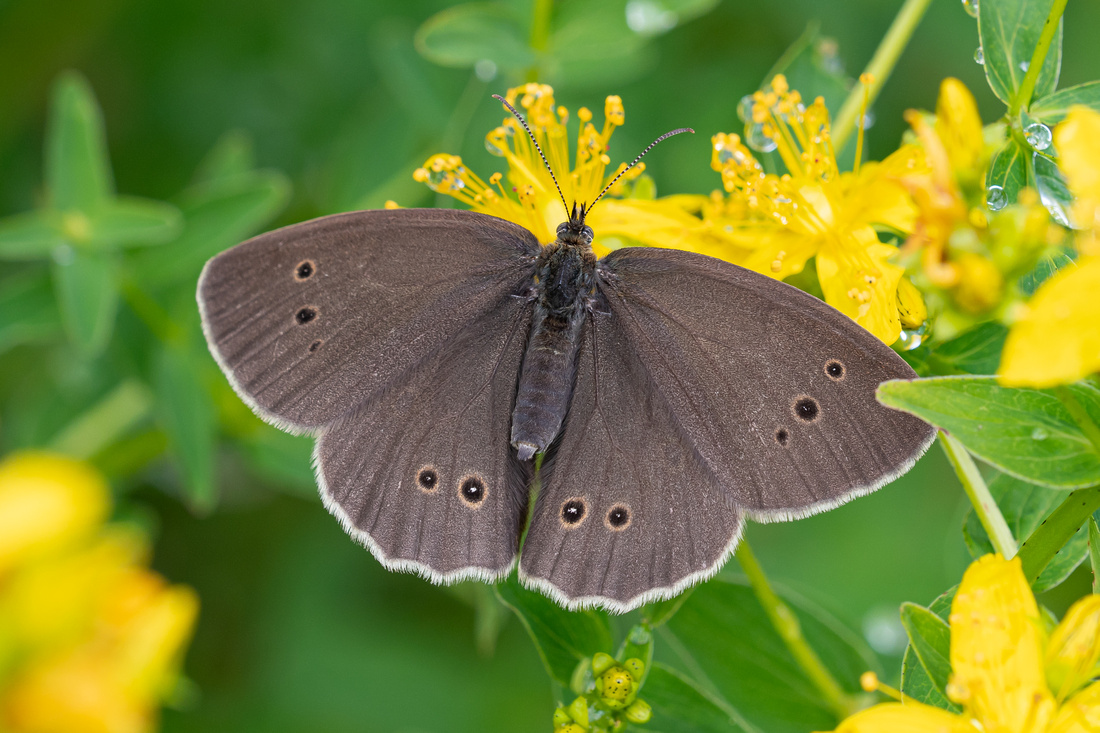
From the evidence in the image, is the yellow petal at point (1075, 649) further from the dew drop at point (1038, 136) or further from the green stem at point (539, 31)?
the green stem at point (539, 31)

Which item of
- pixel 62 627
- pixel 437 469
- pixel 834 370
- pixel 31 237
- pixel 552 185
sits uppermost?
pixel 552 185

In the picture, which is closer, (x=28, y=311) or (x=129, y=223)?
(x=129, y=223)

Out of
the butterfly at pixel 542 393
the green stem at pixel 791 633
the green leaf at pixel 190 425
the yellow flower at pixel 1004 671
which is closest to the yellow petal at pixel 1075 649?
the yellow flower at pixel 1004 671

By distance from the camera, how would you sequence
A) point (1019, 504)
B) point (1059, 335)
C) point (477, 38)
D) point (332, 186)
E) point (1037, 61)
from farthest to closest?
point (332, 186) → point (477, 38) → point (1019, 504) → point (1037, 61) → point (1059, 335)

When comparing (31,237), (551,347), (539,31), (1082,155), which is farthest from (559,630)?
(31,237)

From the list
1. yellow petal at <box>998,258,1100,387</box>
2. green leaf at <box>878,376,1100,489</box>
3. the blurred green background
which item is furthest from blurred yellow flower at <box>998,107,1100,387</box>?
the blurred green background

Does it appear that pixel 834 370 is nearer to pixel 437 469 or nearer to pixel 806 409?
pixel 806 409

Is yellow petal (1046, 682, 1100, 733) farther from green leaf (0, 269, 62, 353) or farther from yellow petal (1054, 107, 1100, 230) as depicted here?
green leaf (0, 269, 62, 353)

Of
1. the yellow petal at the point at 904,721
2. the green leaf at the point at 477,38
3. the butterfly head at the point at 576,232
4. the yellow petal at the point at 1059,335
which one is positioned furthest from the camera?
the green leaf at the point at 477,38
